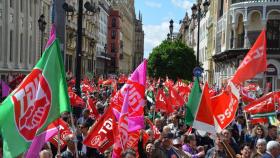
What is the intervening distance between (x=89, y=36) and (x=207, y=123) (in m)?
67.9

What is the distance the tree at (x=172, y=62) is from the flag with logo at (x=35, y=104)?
1935 inches

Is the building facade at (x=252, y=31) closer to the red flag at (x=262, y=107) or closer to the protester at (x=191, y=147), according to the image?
the red flag at (x=262, y=107)

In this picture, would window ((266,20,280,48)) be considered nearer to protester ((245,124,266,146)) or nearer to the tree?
the tree

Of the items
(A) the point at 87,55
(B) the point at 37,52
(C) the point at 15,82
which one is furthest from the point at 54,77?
(A) the point at 87,55

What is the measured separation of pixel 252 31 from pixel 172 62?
14.2m

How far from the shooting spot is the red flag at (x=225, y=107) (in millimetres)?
10469

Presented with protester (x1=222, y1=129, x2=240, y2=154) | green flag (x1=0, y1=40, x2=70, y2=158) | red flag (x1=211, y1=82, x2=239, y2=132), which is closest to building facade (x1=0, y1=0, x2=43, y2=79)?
red flag (x1=211, y1=82, x2=239, y2=132)

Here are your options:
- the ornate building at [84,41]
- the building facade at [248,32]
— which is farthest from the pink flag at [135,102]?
the ornate building at [84,41]

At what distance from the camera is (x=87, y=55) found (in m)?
74.9

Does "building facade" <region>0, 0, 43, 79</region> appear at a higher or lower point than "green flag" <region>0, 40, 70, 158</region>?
higher

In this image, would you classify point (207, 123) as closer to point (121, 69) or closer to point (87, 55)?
point (87, 55)

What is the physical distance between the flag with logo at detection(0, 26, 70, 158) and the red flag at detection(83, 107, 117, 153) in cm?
187

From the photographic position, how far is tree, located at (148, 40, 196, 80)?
57.2 metres

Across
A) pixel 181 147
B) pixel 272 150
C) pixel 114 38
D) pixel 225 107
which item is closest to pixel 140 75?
pixel 181 147
